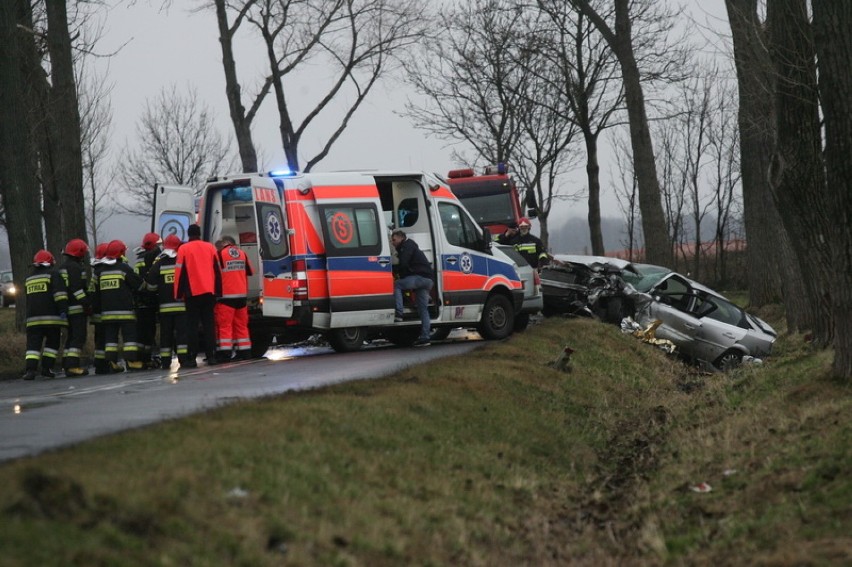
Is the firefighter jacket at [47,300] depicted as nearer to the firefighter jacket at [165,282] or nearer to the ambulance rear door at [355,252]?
the firefighter jacket at [165,282]

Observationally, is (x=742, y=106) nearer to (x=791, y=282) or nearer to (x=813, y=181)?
(x=791, y=282)

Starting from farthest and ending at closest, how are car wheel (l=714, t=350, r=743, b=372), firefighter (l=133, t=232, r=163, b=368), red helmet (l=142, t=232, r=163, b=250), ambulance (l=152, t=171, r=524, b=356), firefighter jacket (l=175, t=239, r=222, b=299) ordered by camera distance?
car wheel (l=714, t=350, r=743, b=372) → red helmet (l=142, t=232, r=163, b=250) → firefighter (l=133, t=232, r=163, b=368) → ambulance (l=152, t=171, r=524, b=356) → firefighter jacket (l=175, t=239, r=222, b=299)

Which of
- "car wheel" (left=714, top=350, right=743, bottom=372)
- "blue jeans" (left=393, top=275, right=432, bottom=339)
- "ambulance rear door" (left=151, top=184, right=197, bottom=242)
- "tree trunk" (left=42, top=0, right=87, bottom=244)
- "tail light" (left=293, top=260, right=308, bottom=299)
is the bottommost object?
"car wheel" (left=714, top=350, right=743, bottom=372)

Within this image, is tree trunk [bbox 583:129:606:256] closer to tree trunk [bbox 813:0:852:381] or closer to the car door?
the car door

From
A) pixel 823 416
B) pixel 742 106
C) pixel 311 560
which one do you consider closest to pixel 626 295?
pixel 742 106

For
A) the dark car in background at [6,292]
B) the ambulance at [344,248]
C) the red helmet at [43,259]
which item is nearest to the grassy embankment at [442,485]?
the ambulance at [344,248]

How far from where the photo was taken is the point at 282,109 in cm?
3350

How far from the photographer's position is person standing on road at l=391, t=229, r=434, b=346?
58.7 ft

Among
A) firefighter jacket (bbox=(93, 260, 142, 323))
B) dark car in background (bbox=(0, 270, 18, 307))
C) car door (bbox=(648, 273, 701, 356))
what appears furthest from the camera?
dark car in background (bbox=(0, 270, 18, 307))

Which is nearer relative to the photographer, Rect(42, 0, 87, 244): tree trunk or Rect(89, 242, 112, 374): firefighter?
Rect(89, 242, 112, 374): firefighter

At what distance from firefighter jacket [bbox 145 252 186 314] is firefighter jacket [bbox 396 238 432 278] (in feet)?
11.0

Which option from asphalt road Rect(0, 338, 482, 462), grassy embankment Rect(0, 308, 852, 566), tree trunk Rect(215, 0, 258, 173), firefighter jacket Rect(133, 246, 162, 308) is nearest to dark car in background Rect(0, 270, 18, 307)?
tree trunk Rect(215, 0, 258, 173)

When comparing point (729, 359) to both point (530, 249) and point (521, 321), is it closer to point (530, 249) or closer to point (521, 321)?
point (521, 321)

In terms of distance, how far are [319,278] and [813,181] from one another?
7.05 m
